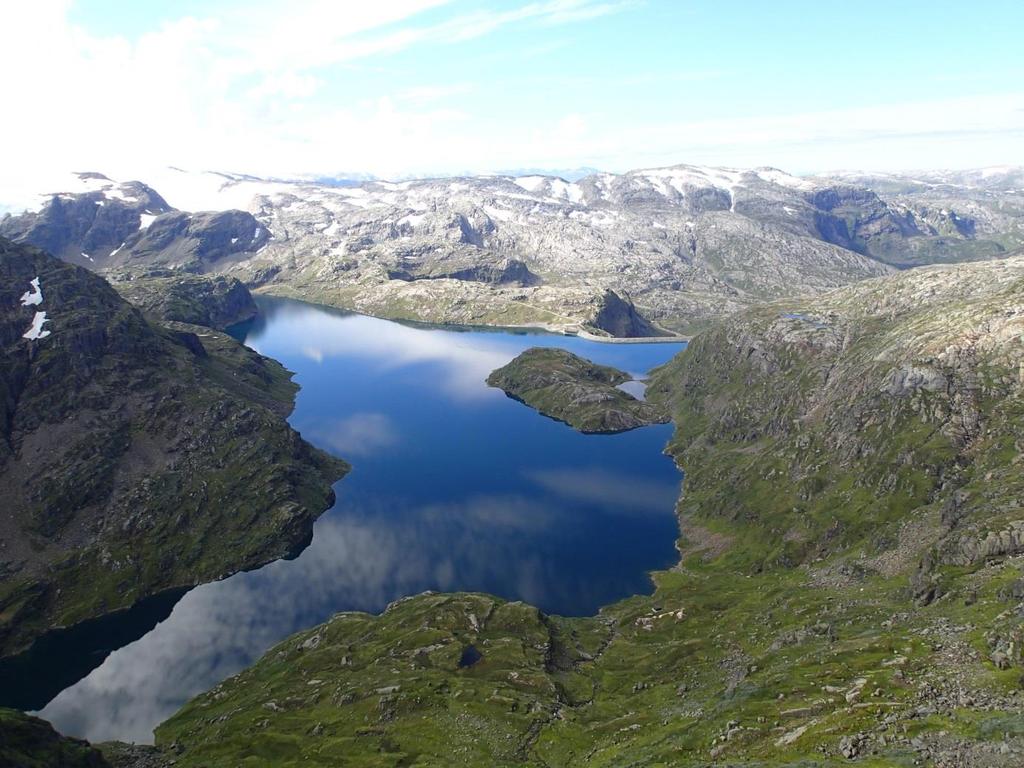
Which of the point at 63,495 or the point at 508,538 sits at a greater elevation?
the point at 63,495

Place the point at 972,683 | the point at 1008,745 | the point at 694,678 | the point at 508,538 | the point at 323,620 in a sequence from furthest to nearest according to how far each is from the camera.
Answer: the point at 508,538, the point at 323,620, the point at 694,678, the point at 972,683, the point at 1008,745

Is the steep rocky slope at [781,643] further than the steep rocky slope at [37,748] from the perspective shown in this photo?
No

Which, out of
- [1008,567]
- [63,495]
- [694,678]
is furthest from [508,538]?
[63,495]

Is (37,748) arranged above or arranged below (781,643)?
above

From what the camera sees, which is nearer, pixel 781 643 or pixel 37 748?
pixel 37 748

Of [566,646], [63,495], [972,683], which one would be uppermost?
[972,683]

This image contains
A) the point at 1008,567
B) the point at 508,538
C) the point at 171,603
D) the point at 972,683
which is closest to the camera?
the point at 972,683

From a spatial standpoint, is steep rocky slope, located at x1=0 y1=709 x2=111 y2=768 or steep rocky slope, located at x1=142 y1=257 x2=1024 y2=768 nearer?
steep rocky slope, located at x1=142 y1=257 x2=1024 y2=768

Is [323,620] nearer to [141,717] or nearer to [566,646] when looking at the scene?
[141,717]
